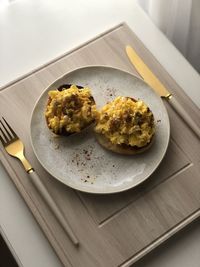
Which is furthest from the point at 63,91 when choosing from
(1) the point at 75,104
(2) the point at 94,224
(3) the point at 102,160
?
(2) the point at 94,224

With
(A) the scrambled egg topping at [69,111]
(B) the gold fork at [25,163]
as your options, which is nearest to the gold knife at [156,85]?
(A) the scrambled egg topping at [69,111]

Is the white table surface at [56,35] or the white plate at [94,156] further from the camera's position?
the white table surface at [56,35]

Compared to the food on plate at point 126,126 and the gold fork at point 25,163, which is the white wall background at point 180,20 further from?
the gold fork at point 25,163

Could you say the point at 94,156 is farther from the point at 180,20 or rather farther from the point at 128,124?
the point at 180,20

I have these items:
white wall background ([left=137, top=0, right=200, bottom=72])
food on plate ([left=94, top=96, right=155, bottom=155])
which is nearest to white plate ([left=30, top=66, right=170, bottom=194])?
food on plate ([left=94, top=96, right=155, bottom=155])

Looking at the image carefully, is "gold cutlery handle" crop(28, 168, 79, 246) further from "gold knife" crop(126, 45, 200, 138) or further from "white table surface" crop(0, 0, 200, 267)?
"gold knife" crop(126, 45, 200, 138)

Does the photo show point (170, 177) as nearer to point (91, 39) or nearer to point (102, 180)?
point (102, 180)

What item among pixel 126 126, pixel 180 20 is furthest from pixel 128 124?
pixel 180 20
